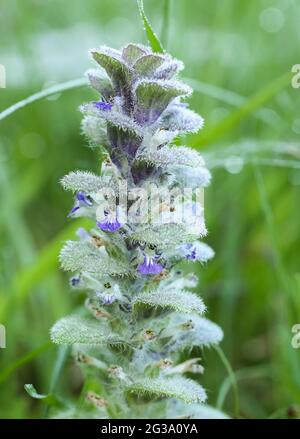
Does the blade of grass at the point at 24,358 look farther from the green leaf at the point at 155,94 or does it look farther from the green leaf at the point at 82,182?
the green leaf at the point at 155,94

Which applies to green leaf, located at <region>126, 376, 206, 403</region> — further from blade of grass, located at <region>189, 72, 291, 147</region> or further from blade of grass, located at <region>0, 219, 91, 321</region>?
blade of grass, located at <region>189, 72, 291, 147</region>

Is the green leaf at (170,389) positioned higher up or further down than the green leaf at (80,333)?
further down

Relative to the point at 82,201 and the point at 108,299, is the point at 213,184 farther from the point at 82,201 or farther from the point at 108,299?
the point at 108,299

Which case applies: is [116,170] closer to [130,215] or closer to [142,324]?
[130,215]

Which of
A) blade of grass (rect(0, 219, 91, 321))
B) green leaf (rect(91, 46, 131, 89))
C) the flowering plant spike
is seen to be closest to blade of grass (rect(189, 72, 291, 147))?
blade of grass (rect(0, 219, 91, 321))

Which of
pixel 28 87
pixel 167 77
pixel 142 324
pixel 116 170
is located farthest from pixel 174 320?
pixel 28 87

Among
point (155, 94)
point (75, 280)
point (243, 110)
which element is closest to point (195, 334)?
point (75, 280)

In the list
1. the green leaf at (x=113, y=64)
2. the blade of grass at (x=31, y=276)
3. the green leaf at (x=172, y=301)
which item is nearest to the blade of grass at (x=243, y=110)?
the blade of grass at (x=31, y=276)
